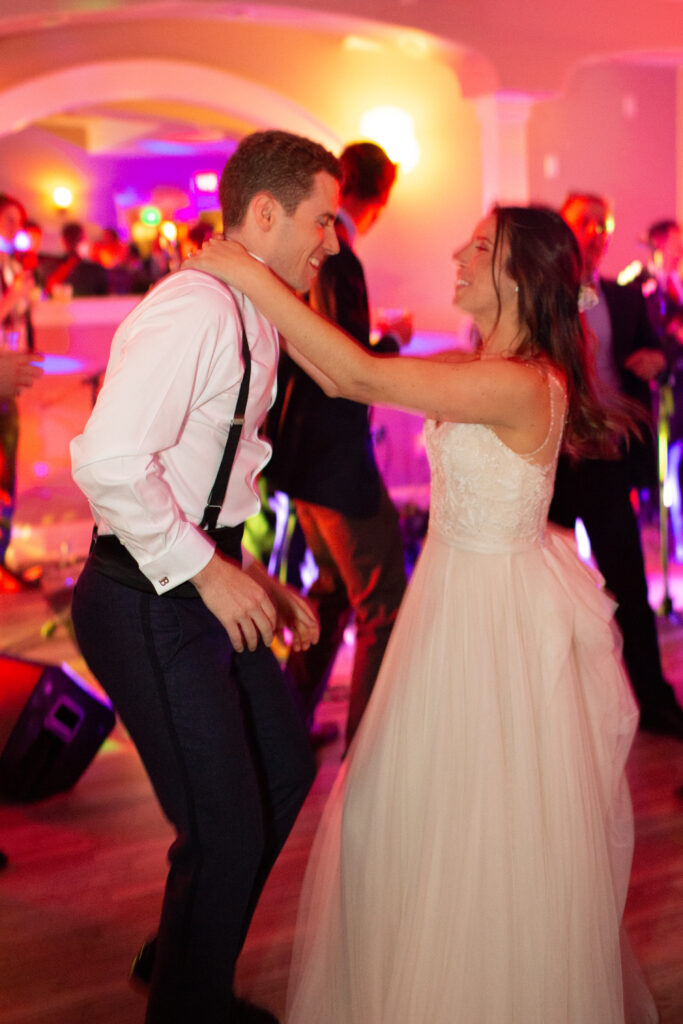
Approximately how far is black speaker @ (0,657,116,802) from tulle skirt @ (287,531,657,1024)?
4.03ft

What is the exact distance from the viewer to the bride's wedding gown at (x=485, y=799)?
67.7 inches

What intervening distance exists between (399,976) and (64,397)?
23.8 feet

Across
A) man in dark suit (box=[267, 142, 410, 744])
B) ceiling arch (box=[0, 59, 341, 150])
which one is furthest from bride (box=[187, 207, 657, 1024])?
ceiling arch (box=[0, 59, 341, 150])

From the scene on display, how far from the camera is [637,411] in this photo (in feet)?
8.09

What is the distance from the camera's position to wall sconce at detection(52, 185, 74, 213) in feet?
53.6

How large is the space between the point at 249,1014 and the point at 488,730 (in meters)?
0.71

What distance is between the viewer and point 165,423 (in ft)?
4.93

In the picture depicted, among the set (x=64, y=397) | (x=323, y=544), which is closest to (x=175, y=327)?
(x=323, y=544)

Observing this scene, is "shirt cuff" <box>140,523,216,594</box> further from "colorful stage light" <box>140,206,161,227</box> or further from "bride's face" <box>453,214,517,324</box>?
"colorful stage light" <box>140,206,161,227</box>

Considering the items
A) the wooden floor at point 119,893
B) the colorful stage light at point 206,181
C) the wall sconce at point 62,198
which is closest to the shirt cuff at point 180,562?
the wooden floor at point 119,893

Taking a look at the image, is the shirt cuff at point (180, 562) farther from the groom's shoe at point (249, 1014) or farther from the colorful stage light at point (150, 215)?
the colorful stage light at point (150, 215)

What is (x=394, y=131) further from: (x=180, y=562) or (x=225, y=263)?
(x=180, y=562)

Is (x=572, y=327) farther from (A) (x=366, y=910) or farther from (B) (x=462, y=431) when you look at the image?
(A) (x=366, y=910)

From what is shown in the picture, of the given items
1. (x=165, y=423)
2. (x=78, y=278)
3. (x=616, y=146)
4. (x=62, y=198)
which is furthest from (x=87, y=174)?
(x=165, y=423)
